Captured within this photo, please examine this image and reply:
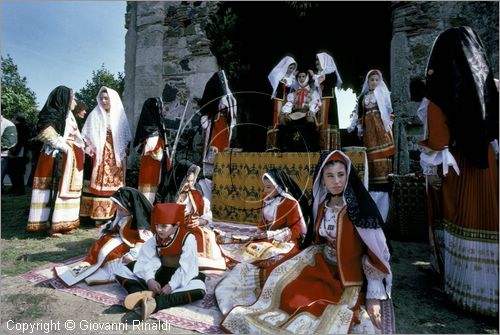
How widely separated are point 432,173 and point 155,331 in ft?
9.22

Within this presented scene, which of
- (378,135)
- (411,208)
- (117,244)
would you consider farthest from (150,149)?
(411,208)

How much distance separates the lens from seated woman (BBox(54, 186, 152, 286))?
3.50m

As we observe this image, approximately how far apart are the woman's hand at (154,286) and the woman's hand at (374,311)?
176 centimetres

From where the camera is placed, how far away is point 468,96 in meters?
2.79

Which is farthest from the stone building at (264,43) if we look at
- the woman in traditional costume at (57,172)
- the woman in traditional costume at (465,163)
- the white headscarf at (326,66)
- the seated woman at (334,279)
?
the woman in traditional costume at (465,163)

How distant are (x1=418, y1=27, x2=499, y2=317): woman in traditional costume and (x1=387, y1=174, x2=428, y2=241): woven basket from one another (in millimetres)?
1998

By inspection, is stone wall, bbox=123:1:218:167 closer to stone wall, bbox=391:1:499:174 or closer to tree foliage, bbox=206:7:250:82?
tree foliage, bbox=206:7:250:82

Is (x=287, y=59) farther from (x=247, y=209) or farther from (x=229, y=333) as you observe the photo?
(x=229, y=333)

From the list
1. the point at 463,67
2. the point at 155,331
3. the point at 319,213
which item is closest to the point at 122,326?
the point at 155,331

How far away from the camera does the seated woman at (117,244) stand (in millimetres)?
3501

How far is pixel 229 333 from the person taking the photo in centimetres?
240

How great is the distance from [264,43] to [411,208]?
7297mm

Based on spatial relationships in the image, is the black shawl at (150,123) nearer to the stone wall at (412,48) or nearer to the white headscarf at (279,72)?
the white headscarf at (279,72)

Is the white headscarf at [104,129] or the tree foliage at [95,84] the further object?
the tree foliage at [95,84]
